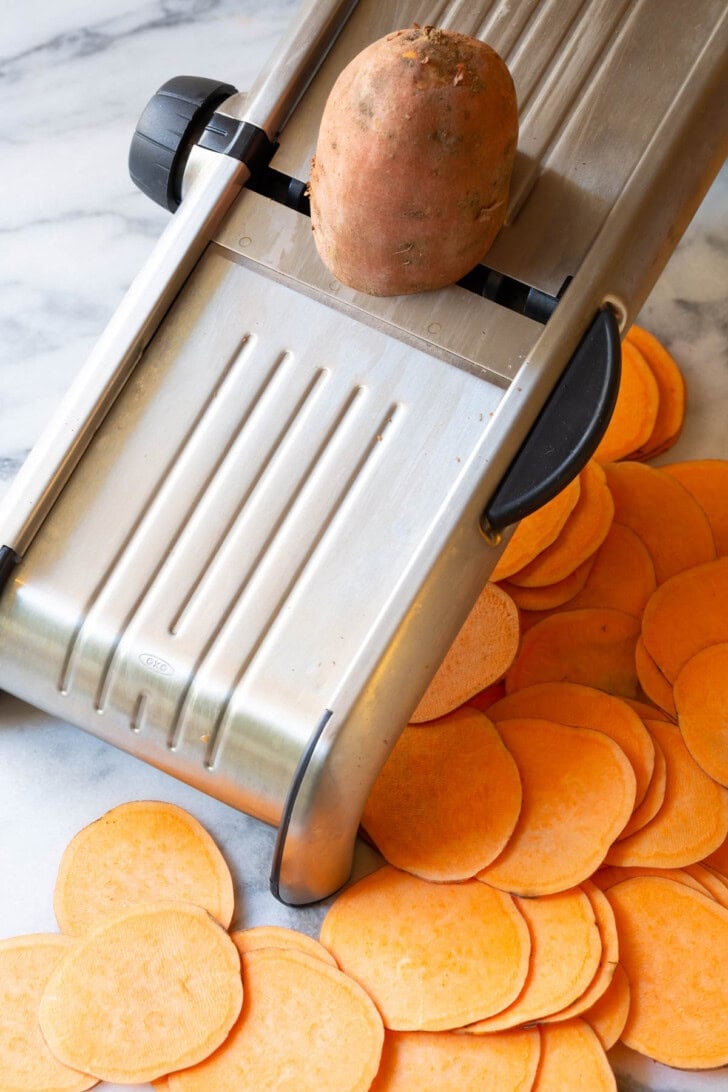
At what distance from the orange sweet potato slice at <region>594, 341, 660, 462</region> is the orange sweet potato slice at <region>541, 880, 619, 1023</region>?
0.47m

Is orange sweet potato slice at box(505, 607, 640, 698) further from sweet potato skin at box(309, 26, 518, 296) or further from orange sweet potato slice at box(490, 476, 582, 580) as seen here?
sweet potato skin at box(309, 26, 518, 296)

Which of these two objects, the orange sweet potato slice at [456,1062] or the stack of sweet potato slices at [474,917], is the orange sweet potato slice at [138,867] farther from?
the orange sweet potato slice at [456,1062]

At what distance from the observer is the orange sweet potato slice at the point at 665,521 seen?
130cm

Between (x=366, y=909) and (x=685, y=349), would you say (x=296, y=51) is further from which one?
(x=366, y=909)

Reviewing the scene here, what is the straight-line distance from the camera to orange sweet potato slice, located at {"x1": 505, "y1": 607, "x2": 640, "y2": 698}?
4.16 ft

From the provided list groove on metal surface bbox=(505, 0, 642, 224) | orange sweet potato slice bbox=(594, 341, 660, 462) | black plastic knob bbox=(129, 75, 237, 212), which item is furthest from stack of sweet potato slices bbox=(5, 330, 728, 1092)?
black plastic knob bbox=(129, 75, 237, 212)

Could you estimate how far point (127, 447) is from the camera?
105 cm

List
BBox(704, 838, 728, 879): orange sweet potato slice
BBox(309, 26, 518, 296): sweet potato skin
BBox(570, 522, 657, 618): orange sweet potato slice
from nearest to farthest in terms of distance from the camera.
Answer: BBox(309, 26, 518, 296): sweet potato skin
BBox(704, 838, 728, 879): orange sweet potato slice
BBox(570, 522, 657, 618): orange sweet potato slice

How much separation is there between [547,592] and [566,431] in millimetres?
302

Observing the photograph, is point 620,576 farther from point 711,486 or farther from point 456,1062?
point 456,1062

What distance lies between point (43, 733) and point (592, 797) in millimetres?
525

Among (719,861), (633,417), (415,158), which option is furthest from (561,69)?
(719,861)

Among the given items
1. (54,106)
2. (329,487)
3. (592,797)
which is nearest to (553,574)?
(592,797)

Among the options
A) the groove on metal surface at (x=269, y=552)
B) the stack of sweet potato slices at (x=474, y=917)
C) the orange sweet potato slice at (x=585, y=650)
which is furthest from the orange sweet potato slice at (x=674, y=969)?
the groove on metal surface at (x=269, y=552)
